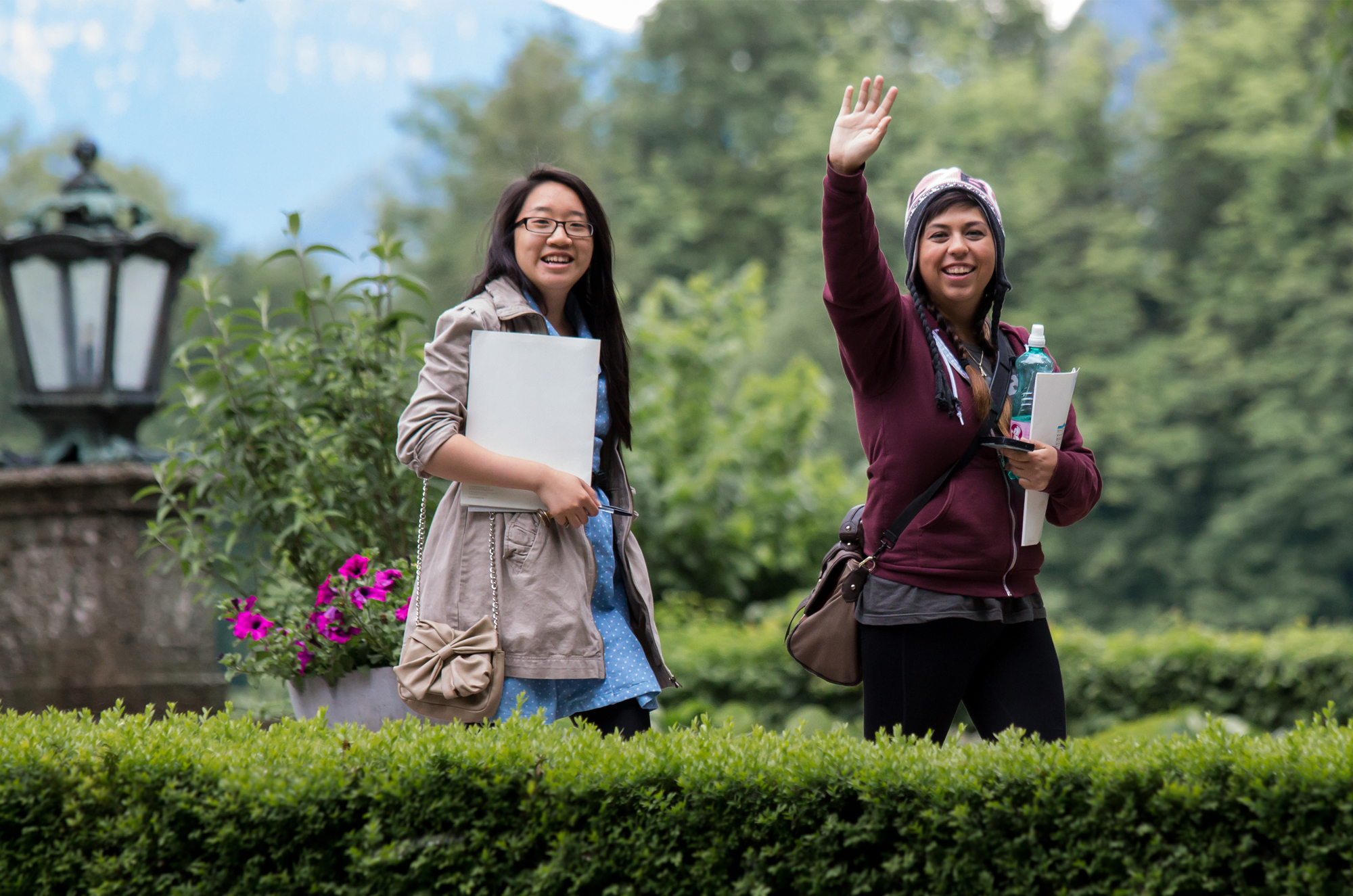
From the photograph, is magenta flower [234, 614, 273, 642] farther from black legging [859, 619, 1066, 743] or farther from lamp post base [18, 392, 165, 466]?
lamp post base [18, 392, 165, 466]

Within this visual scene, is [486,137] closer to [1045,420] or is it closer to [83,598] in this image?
[83,598]

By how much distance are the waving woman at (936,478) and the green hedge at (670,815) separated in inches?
14.6

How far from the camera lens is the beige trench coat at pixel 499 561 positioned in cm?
293

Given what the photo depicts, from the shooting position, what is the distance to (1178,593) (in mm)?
27078

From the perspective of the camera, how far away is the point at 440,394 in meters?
2.99

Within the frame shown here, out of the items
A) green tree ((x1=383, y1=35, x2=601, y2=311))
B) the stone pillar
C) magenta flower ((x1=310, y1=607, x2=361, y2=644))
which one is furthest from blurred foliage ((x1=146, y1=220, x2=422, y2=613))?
green tree ((x1=383, y1=35, x2=601, y2=311))

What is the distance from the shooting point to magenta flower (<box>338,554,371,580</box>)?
3.73 metres

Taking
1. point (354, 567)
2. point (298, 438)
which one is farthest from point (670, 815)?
point (298, 438)

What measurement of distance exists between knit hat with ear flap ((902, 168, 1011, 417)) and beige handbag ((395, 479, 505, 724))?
1.17 m

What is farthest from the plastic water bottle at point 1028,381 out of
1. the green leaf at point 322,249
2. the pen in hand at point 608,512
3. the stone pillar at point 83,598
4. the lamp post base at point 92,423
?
the lamp post base at point 92,423

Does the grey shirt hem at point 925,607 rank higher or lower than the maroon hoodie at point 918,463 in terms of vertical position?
lower

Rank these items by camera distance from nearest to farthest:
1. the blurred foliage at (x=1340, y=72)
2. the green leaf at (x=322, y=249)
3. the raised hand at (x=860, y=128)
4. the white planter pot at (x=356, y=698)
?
the raised hand at (x=860, y=128)
the white planter pot at (x=356, y=698)
the green leaf at (x=322, y=249)
the blurred foliage at (x=1340, y=72)

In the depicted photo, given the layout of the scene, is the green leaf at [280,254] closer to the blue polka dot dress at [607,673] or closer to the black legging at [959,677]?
the blue polka dot dress at [607,673]

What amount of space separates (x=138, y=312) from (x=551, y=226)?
3.49 meters
